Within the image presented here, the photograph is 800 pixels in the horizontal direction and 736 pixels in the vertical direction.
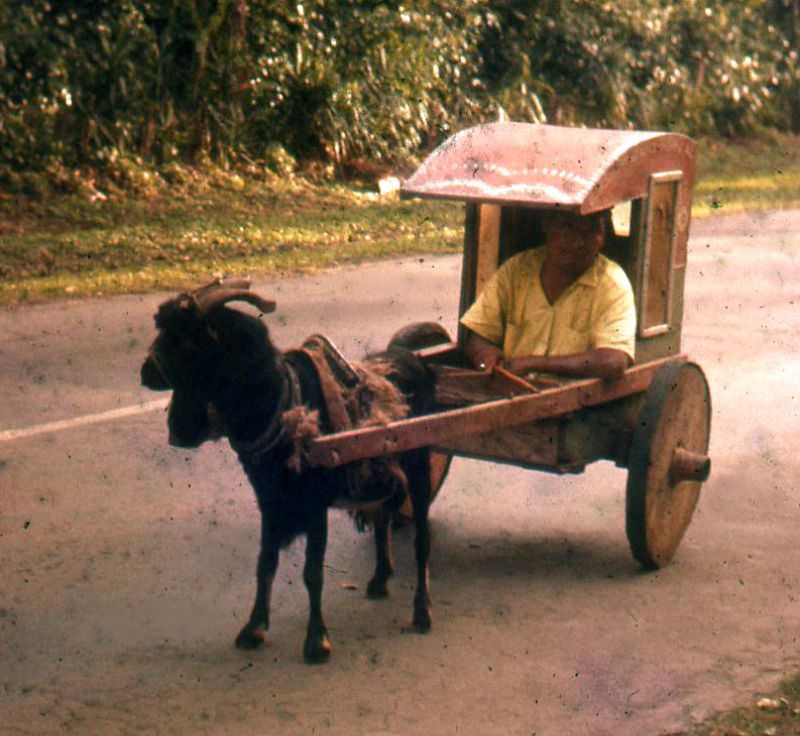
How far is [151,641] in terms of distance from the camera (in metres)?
6.11

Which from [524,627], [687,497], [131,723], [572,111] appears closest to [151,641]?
[131,723]

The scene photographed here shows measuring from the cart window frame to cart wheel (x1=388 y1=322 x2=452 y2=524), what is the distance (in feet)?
2.86

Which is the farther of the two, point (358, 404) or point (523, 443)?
point (523, 443)

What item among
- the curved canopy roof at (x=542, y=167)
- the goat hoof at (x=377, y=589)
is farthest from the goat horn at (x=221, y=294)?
the goat hoof at (x=377, y=589)

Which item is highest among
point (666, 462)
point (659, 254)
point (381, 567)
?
point (659, 254)

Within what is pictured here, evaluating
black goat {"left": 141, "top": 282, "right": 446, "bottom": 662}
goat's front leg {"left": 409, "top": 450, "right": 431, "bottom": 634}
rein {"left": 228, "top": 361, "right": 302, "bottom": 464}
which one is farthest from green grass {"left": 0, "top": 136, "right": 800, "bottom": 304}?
rein {"left": 228, "top": 361, "right": 302, "bottom": 464}

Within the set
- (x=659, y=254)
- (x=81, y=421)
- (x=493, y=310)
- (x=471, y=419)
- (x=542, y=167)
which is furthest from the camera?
(x=81, y=421)

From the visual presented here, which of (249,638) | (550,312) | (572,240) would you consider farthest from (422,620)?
(572,240)

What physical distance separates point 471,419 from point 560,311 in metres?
1.17

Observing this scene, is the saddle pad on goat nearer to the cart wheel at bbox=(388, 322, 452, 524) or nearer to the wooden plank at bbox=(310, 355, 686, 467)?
the wooden plank at bbox=(310, 355, 686, 467)

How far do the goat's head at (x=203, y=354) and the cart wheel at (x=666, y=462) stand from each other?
1.89 m

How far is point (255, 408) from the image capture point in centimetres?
564

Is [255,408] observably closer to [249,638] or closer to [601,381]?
[249,638]

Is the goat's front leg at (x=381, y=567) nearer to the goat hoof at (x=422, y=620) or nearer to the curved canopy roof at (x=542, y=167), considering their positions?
the goat hoof at (x=422, y=620)
